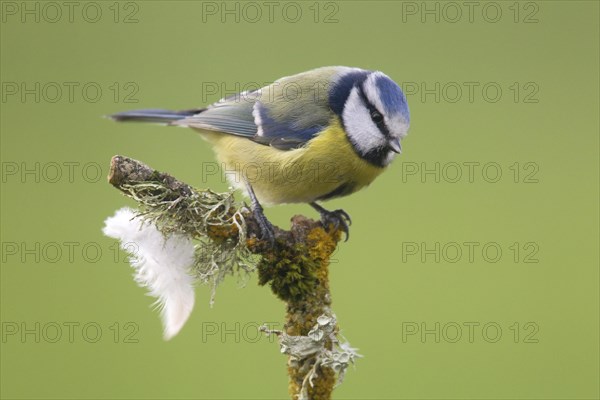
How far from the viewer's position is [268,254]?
6.18 ft

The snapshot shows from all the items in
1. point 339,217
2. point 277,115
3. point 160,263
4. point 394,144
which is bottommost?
point 160,263

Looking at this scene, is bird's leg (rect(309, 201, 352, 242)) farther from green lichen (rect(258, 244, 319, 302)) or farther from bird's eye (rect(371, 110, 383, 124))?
green lichen (rect(258, 244, 319, 302))

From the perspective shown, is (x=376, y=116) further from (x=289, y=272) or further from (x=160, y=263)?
(x=160, y=263)

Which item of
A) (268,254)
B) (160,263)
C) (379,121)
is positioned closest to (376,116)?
(379,121)

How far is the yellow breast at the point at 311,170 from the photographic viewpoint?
254 centimetres

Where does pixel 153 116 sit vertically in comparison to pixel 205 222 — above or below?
above

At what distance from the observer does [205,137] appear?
9.61 ft

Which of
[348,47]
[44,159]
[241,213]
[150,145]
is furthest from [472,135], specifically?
[241,213]

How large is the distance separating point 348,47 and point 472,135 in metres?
0.88

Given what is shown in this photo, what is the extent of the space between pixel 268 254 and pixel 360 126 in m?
0.82

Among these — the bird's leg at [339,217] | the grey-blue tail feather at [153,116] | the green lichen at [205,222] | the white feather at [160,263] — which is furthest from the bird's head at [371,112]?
the white feather at [160,263]

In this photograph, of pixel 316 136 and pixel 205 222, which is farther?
pixel 316 136

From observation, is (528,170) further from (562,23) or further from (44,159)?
(44,159)

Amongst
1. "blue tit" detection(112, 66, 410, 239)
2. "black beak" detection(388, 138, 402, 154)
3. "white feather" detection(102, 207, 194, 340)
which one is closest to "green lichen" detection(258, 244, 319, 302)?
"white feather" detection(102, 207, 194, 340)
